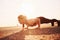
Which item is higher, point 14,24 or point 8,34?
point 14,24

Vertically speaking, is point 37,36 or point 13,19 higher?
point 13,19

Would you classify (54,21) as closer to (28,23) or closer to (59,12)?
(59,12)

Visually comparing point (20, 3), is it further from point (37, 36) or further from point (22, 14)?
point (37, 36)

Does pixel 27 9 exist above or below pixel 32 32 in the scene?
above

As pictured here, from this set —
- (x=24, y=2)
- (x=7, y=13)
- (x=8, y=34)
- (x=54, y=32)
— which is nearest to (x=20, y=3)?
(x=24, y=2)

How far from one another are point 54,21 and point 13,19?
55 cm

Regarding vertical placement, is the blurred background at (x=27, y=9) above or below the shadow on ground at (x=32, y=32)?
above

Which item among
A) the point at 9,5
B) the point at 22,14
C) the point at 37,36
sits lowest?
the point at 37,36

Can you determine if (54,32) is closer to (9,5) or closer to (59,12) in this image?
(59,12)

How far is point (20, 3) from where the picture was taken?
69.5 inches

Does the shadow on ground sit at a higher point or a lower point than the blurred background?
lower

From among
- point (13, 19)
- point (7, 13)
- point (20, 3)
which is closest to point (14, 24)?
point (13, 19)

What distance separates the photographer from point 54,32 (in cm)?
168

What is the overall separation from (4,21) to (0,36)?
0.68 ft
